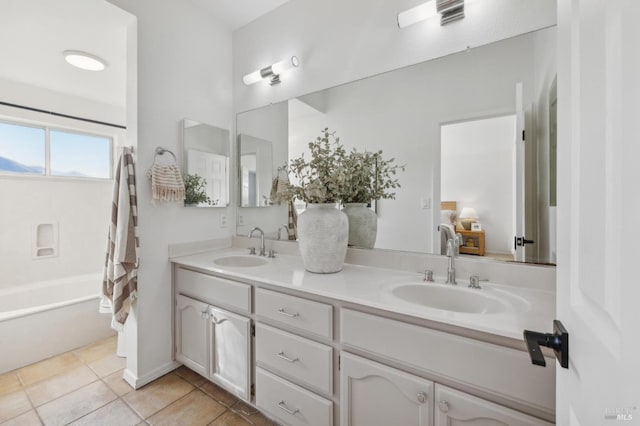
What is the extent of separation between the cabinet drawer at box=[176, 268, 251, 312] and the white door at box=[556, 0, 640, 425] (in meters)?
1.31

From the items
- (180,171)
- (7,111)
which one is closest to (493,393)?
(180,171)

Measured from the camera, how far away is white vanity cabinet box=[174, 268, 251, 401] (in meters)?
1.50

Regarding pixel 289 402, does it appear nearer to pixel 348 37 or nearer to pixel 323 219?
pixel 323 219

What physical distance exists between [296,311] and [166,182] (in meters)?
1.26

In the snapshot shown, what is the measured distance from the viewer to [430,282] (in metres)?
1.32

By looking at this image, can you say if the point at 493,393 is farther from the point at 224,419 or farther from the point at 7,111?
the point at 7,111

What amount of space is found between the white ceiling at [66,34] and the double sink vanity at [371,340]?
173 cm

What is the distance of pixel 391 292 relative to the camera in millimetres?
1196

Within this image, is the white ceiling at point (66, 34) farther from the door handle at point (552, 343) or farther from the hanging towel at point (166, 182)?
the door handle at point (552, 343)

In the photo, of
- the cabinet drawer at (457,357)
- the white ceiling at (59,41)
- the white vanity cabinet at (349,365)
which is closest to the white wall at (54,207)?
the white ceiling at (59,41)

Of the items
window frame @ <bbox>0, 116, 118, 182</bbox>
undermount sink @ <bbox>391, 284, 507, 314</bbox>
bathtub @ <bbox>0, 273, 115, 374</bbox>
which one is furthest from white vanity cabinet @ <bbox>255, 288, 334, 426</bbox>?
window frame @ <bbox>0, 116, 118, 182</bbox>

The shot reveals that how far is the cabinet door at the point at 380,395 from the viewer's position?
3.18ft

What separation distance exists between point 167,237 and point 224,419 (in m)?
1.20

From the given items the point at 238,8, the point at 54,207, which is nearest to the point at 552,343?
the point at 238,8
